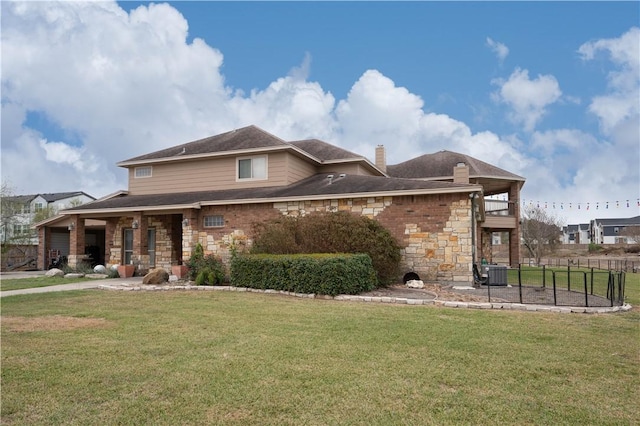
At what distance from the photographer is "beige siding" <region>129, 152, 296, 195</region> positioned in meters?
18.8

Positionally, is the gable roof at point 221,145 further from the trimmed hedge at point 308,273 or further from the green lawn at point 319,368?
the green lawn at point 319,368

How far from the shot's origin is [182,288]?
13.8 m

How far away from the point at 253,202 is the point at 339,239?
476 centimetres

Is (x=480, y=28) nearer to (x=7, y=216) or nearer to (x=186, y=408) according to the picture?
(x=186, y=408)

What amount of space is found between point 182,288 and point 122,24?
879 centimetres

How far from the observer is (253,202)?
1708 cm

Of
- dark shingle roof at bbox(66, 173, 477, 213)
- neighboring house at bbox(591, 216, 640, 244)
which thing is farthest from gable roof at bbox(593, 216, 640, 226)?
dark shingle roof at bbox(66, 173, 477, 213)

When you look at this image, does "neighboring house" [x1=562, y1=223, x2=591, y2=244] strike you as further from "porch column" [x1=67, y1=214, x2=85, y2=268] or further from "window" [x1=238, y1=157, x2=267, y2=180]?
"porch column" [x1=67, y1=214, x2=85, y2=268]

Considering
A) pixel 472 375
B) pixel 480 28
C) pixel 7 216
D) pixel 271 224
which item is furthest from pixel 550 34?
pixel 7 216

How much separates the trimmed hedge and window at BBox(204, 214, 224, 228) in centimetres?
479

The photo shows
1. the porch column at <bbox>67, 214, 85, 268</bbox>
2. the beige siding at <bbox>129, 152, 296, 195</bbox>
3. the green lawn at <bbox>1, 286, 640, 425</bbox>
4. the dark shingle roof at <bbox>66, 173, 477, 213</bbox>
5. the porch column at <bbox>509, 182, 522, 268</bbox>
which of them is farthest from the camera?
the porch column at <bbox>509, 182, 522, 268</bbox>

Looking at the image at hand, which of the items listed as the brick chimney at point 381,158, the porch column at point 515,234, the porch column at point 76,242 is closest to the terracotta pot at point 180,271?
the porch column at point 76,242

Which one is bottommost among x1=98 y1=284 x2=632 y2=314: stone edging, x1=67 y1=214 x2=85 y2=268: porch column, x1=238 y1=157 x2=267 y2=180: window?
x1=98 y1=284 x2=632 y2=314: stone edging

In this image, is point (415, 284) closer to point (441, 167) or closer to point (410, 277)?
point (410, 277)
